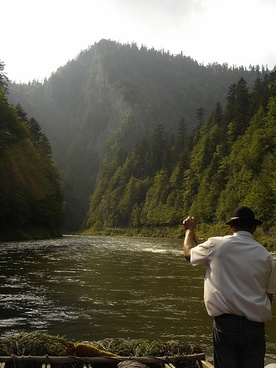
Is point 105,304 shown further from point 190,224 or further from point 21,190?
point 21,190

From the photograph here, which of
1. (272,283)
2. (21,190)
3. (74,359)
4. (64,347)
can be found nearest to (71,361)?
(74,359)

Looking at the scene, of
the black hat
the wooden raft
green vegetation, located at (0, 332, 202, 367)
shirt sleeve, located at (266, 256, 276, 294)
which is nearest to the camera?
shirt sleeve, located at (266, 256, 276, 294)

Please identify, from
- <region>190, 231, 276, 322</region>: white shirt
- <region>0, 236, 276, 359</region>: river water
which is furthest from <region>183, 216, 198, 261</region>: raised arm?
<region>0, 236, 276, 359</region>: river water

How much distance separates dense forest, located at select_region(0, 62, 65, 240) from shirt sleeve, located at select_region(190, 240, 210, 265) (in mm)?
47386

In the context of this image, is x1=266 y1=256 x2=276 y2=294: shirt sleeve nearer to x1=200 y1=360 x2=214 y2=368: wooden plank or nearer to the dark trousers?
the dark trousers

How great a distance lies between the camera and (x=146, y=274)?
2348cm

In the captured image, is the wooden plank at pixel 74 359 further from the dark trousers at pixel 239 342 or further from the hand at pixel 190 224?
the hand at pixel 190 224

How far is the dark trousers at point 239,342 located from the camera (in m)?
4.86

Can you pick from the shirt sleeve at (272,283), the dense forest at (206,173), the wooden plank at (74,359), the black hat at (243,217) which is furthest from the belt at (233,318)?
the dense forest at (206,173)

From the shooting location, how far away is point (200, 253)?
5137mm

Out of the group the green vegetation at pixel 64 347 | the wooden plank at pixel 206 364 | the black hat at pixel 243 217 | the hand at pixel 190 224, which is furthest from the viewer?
the green vegetation at pixel 64 347

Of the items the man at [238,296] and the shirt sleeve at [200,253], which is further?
the shirt sleeve at [200,253]

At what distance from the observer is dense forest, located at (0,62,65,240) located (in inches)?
2130

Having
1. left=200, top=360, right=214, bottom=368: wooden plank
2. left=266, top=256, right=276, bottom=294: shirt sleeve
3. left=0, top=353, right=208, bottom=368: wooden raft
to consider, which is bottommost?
left=0, top=353, right=208, bottom=368: wooden raft
